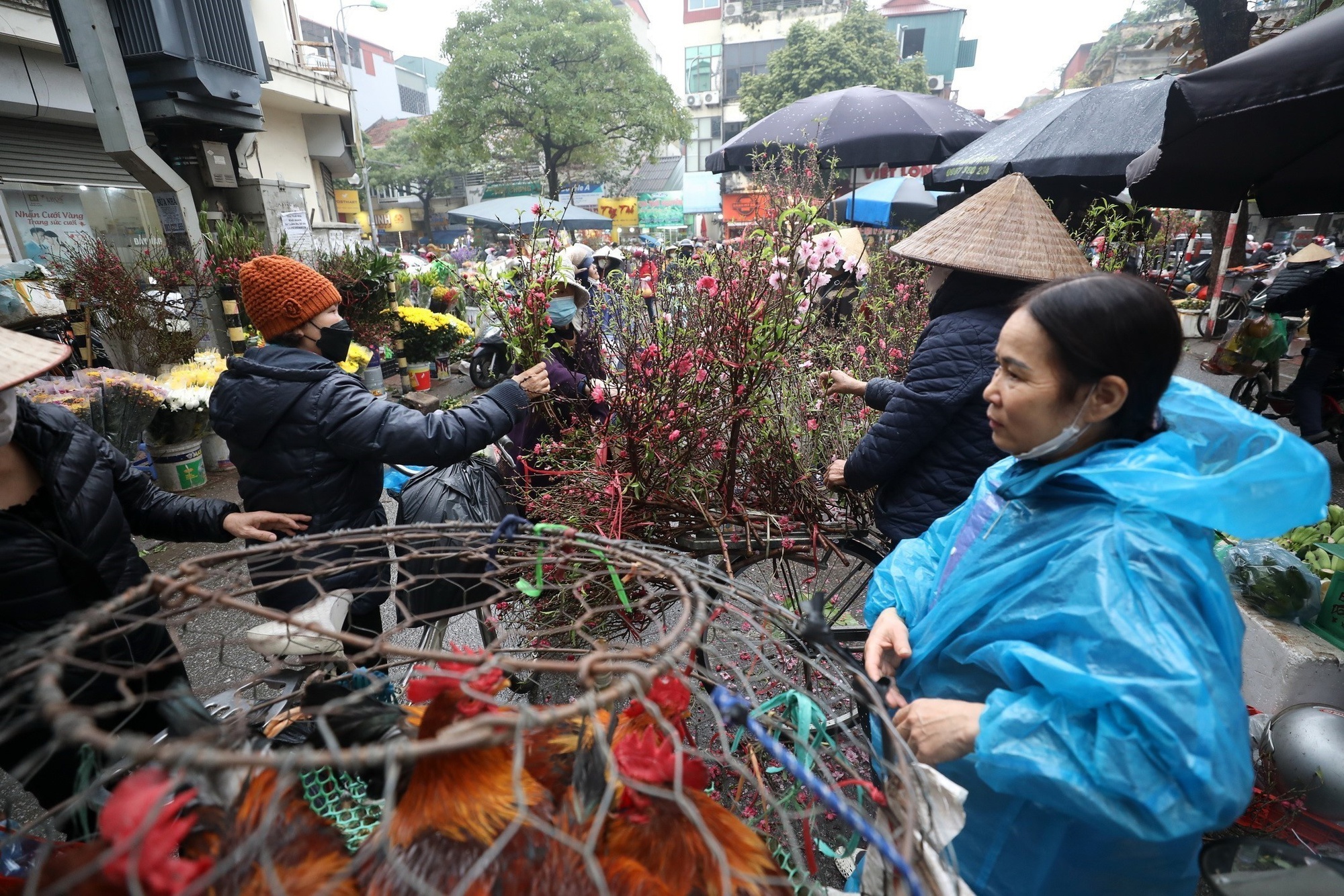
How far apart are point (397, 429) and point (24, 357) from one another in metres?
0.74

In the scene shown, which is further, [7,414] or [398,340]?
[398,340]

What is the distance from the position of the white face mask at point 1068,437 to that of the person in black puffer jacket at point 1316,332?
17.8 ft

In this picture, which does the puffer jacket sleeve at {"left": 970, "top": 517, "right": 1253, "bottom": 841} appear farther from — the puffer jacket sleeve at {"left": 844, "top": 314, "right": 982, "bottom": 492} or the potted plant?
the potted plant

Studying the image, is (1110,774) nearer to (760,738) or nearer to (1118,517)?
(1118,517)

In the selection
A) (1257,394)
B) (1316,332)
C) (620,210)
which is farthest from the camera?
(620,210)

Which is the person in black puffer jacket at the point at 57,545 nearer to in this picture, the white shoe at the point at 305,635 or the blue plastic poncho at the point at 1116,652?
the white shoe at the point at 305,635

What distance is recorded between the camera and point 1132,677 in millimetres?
827

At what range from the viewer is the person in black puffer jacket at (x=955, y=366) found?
1738 mm

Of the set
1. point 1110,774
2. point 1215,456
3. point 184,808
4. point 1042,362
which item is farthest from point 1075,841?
point 184,808

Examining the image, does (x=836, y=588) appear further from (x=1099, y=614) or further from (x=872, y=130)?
(x=872, y=130)

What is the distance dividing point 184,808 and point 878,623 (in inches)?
47.6

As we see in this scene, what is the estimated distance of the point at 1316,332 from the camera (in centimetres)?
468

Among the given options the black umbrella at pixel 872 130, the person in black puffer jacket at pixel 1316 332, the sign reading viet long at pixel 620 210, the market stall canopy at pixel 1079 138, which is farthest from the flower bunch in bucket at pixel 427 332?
the sign reading viet long at pixel 620 210

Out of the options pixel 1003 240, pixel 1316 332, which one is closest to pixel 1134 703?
pixel 1003 240
